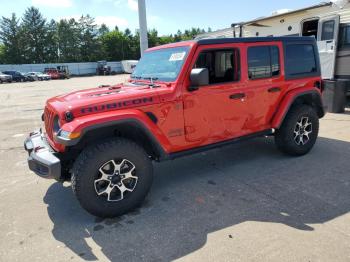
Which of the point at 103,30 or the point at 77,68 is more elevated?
the point at 103,30

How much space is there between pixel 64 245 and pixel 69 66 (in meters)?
55.8

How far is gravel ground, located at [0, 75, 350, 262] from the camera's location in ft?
9.19

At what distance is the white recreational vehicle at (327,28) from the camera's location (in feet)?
28.7

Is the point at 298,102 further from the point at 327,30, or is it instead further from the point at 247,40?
the point at 327,30

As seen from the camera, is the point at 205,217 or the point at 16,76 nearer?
the point at 205,217

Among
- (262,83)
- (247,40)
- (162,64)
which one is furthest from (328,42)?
(162,64)

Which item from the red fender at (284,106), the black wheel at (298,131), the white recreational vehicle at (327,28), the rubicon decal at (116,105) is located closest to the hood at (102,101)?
the rubicon decal at (116,105)

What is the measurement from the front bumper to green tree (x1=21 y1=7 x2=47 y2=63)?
73.5m

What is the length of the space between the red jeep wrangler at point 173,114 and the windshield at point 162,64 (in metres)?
0.02

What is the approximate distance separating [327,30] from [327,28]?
6 centimetres

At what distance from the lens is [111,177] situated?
339 cm

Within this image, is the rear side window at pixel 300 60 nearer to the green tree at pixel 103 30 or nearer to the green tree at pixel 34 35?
the green tree at pixel 34 35

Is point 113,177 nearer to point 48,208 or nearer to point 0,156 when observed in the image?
point 48,208

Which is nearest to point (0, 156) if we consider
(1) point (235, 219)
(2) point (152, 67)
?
(2) point (152, 67)
